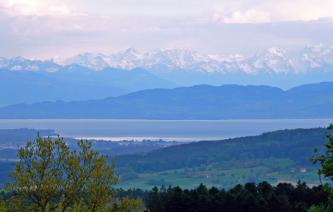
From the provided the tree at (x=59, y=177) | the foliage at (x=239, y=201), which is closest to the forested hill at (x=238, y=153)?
the foliage at (x=239, y=201)

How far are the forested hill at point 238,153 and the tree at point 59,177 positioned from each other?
127106mm

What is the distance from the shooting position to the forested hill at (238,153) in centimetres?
15338

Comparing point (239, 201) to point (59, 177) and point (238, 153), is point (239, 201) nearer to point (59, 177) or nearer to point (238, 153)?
point (59, 177)

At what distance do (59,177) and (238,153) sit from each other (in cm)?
14537

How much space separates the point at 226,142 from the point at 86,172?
152 metres

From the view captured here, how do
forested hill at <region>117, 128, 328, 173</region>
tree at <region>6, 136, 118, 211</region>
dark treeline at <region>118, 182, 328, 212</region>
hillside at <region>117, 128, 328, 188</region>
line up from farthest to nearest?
forested hill at <region>117, 128, 328, 173</region>
hillside at <region>117, 128, 328, 188</region>
dark treeline at <region>118, 182, 328, 212</region>
tree at <region>6, 136, 118, 211</region>

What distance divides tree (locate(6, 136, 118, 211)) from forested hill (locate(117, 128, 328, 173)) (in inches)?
5004

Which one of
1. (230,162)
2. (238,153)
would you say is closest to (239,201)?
(230,162)

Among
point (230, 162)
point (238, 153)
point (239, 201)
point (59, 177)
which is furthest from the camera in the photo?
point (238, 153)

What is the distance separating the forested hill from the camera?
153 meters

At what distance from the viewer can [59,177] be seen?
66.8 feet

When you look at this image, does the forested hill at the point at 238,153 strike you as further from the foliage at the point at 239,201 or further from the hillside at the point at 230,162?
the foliage at the point at 239,201

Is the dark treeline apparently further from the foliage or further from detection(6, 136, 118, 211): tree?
detection(6, 136, 118, 211): tree

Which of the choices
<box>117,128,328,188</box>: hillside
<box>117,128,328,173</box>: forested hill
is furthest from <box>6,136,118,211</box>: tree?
<box>117,128,328,173</box>: forested hill
